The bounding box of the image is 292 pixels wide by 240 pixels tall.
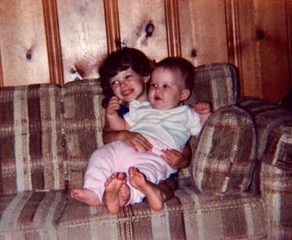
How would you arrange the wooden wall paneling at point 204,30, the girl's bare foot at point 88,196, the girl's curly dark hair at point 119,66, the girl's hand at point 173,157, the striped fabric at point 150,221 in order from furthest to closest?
the wooden wall paneling at point 204,30 < the girl's curly dark hair at point 119,66 < the girl's hand at point 173,157 < the girl's bare foot at point 88,196 < the striped fabric at point 150,221

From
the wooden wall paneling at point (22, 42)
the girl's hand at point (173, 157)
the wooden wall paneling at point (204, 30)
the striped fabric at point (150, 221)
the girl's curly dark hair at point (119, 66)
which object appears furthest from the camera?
the wooden wall paneling at point (204, 30)

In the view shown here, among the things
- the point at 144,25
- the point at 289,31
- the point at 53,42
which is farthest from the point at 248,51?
the point at 53,42

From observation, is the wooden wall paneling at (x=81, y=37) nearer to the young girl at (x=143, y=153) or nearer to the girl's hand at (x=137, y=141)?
the young girl at (x=143, y=153)

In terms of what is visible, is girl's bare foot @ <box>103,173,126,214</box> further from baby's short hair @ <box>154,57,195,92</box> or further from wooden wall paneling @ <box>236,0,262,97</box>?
wooden wall paneling @ <box>236,0,262,97</box>

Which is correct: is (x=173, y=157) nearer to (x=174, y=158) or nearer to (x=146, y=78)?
(x=174, y=158)

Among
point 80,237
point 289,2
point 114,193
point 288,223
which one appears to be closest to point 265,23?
point 289,2

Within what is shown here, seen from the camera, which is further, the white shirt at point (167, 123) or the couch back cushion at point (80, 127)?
the couch back cushion at point (80, 127)

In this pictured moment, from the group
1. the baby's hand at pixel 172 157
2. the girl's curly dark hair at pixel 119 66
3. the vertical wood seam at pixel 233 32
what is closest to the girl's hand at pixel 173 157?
the baby's hand at pixel 172 157
